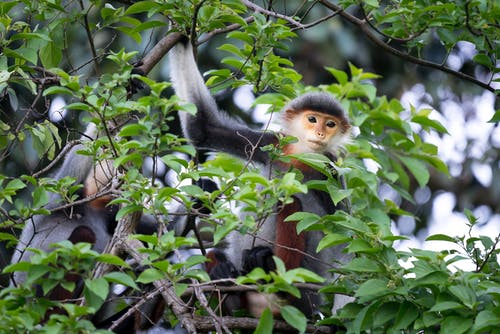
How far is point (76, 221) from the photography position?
16.0ft

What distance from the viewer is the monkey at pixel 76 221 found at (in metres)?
4.44

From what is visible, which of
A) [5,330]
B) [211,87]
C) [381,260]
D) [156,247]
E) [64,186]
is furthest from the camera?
[211,87]

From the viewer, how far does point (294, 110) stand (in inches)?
196

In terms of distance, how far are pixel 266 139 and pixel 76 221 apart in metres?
1.22

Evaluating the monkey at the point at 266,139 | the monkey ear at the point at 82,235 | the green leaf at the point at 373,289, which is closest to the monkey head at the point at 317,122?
the monkey at the point at 266,139

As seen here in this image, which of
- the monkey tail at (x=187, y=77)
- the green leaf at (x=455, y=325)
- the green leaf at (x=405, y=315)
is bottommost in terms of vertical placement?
the green leaf at (x=405, y=315)

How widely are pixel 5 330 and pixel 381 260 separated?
4.36ft

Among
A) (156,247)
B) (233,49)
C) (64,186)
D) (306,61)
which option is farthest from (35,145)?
(306,61)

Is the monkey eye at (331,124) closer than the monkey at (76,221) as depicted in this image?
No

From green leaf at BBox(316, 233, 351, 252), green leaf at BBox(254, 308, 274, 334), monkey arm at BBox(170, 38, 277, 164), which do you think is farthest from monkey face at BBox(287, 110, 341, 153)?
green leaf at BBox(254, 308, 274, 334)

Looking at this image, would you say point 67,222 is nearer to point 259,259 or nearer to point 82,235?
point 82,235

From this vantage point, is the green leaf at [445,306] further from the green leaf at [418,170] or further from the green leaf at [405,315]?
the green leaf at [418,170]

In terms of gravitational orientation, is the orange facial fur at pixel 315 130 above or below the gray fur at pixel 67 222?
above

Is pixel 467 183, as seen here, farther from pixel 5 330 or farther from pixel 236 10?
pixel 5 330
